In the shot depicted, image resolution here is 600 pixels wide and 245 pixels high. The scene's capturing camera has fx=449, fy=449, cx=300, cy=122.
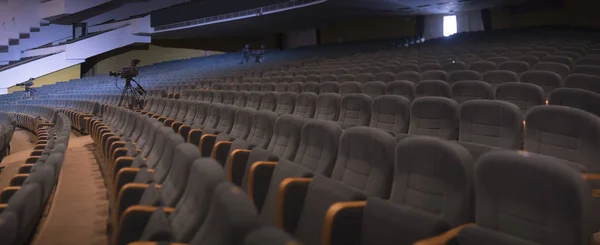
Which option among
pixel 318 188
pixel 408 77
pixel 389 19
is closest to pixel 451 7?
pixel 389 19

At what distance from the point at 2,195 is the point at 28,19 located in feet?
24.3

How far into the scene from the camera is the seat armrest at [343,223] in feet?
2.04

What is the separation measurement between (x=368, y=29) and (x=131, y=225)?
6.73 metres

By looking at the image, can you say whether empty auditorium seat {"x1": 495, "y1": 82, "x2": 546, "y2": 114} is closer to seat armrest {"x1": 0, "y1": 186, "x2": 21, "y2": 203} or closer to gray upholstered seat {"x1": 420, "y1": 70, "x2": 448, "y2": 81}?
gray upholstered seat {"x1": 420, "y1": 70, "x2": 448, "y2": 81}

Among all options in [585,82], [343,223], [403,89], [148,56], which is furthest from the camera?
[148,56]

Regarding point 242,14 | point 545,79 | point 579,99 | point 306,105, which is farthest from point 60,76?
point 579,99

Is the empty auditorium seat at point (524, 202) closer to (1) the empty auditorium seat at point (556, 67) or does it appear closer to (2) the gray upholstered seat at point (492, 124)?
(2) the gray upholstered seat at point (492, 124)

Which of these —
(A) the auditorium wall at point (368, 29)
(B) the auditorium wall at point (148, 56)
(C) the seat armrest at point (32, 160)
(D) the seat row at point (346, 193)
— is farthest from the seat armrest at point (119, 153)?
(B) the auditorium wall at point (148, 56)

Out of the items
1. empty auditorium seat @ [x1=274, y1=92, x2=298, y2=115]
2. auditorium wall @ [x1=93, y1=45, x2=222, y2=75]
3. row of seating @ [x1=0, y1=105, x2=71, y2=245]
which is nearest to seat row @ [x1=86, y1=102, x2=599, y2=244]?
row of seating @ [x1=0, y1=105, x2=71, y2=245]

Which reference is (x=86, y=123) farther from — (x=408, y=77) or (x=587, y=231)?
(x=587, y=231)

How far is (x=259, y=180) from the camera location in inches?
36.0

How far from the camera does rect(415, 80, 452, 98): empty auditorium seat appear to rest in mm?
1487

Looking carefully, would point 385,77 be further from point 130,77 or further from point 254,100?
point 130,77

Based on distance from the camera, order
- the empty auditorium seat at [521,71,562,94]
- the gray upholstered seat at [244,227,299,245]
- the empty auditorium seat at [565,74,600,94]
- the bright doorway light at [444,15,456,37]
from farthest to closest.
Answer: the bright doorway light at [444,15,456,37], the empty auditorium seat at [521,71,562,94], the empty auditorium seat at [565,74,600,94], the gray upholstered seat at [244,227,299,245]
